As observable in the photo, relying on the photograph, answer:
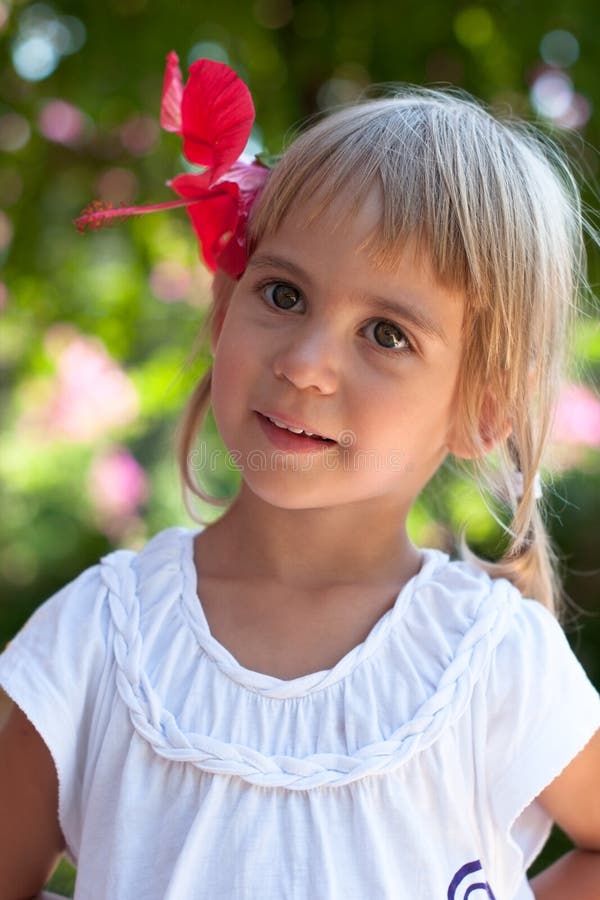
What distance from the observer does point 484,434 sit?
153 centimetres

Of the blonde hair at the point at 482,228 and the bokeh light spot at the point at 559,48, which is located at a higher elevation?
the bokeh light spot at the point at 559,48

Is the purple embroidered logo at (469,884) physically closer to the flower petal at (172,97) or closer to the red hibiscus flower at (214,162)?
the red hibiscus flower at (214,162)

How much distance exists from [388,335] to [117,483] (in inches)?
97.8

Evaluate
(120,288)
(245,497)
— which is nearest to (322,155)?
(245,497)

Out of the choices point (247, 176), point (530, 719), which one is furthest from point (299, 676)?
point (247, 176)

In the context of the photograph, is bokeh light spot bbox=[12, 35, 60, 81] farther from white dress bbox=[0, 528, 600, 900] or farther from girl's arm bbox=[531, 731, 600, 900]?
girl's arm bbox=[531, 731, 600, 900]

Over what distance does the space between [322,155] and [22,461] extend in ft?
9.19

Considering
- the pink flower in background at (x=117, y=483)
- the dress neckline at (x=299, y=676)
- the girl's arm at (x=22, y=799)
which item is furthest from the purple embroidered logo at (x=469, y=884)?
the pink flower in background at (x=117, y=483)

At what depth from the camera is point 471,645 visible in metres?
1.39

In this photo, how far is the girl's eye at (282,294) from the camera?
142 centimetres

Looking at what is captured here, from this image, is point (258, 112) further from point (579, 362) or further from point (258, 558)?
point (258, 558)

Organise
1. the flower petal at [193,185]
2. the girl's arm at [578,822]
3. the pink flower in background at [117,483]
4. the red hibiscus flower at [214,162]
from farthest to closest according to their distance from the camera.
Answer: the pink flower in background at [117,483] → the flower petal at [193,185] → the red hibiscus flower at [214,162] → the girl's arm at [578,822]

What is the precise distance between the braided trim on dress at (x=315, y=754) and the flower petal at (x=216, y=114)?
0.68 metres

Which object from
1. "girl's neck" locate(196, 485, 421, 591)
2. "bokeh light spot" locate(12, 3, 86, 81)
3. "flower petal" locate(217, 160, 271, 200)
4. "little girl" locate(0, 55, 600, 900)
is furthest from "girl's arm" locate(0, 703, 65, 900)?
"bokeh light spot" locate(12, 3, 86, 81)
